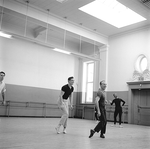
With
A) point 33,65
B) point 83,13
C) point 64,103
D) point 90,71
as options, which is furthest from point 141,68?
point 64,103

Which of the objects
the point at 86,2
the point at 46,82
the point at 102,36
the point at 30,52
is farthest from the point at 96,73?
the point at 86,2

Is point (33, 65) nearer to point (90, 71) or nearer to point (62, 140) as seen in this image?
point (90, 71)

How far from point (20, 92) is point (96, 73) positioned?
598 cm

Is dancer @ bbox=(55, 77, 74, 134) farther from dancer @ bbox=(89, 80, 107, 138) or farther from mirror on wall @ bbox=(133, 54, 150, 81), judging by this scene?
mirror on wall @ bbox=(133, 54, 150, 81)

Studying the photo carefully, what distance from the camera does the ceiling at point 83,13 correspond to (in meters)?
9.77

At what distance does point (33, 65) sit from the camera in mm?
13258

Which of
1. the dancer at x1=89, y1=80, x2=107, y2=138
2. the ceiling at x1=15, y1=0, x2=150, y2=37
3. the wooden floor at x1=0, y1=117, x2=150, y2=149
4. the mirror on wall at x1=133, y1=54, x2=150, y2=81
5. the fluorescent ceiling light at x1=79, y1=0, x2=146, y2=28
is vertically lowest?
the wooden floor at x1=0, y1=117, x2=150, y2=149

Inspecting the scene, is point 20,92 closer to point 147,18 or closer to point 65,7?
point 65,7

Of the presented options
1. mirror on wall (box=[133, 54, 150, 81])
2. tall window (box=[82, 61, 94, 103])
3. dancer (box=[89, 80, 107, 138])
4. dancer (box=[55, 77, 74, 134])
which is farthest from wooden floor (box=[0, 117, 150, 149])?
tall window (box=[82, 61, 94, 103])

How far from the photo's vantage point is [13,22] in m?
12.0

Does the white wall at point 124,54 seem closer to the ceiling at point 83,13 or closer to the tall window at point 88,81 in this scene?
the ceiling at point 83,13

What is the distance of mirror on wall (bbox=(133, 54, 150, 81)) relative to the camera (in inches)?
452

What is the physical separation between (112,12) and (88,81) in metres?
6.31

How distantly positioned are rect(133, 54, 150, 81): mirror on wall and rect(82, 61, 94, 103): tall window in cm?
430
